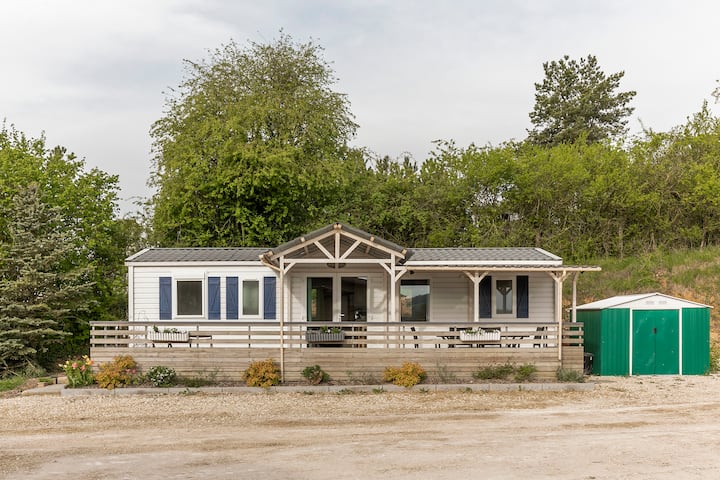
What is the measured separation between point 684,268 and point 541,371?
12376 mm

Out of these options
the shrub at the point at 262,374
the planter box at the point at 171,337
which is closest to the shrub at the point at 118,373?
the planter box at the point at 171,337

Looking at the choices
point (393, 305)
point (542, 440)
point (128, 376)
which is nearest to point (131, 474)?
point (542, 440)

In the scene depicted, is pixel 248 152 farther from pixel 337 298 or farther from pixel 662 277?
pixel 662 277

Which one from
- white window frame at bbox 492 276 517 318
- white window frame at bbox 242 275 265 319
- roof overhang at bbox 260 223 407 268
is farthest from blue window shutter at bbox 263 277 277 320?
white window frame at bbox 492 276 517 318

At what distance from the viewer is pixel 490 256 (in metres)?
17.1

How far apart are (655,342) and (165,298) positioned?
38.3 ft

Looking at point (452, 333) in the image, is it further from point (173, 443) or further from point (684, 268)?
point (684, 268)

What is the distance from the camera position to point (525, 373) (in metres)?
14.1

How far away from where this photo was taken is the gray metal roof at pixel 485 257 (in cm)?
1598

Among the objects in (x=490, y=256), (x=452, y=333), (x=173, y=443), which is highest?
(x=490, y=256)

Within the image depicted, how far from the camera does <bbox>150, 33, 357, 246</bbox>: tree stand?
25.2 metres

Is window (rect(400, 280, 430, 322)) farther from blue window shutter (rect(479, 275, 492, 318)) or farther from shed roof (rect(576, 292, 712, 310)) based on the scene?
shed roof (rect(576, 292, 712, 310))

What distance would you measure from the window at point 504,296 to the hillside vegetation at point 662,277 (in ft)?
22.3

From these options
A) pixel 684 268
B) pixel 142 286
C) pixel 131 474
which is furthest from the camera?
pixel 684 268
